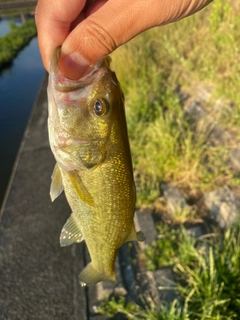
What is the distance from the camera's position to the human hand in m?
1.54

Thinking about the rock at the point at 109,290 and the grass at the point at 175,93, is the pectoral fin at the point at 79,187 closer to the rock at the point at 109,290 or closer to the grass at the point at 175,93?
the rock at the point at 109,290

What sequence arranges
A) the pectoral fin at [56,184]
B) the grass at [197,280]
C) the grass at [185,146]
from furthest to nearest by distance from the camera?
1. the grass at [185,146]
2. the grass at [197,280]
3. the pectoral fin at [56,184]

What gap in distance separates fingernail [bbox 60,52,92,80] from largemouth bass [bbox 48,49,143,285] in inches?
1.0

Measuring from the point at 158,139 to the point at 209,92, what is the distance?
160 cm

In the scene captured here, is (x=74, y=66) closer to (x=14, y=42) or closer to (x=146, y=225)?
(x=146, y=225)

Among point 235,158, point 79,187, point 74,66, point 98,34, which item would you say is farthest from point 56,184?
point 235,158

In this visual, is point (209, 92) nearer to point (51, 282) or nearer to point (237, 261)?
point (237, 261)

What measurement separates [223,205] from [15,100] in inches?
373

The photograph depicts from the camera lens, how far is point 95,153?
167cm

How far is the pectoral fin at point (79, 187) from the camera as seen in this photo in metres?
1.76

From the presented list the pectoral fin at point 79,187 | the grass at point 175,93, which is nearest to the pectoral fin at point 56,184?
the pectoral fin at point 79,187

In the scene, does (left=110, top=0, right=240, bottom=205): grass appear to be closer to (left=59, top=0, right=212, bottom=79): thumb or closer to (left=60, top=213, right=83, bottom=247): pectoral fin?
(left=60, top=213, right=83, bottom=247): pectoral fin

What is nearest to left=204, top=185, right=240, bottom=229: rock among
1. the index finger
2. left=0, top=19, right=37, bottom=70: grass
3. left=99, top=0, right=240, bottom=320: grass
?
left=99, top=0, right=240, bottom=320: grass

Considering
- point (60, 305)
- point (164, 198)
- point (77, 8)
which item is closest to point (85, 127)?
point (77, 8)
